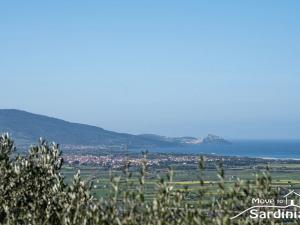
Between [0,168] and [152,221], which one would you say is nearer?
[152,221]

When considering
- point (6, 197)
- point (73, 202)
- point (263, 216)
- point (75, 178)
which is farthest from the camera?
point (6, 197)

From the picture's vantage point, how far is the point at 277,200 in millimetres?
17891

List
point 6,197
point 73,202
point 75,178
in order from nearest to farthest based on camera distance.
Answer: point 73,202, point 75,178, point 6,197

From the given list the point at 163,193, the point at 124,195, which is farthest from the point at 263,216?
the point at 124,195

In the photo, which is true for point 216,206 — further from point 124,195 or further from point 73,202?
point 73,202

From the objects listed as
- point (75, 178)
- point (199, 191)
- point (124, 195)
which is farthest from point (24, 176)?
point (199, 191)

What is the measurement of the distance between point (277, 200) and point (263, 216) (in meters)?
1.27

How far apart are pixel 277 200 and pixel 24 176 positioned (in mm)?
13419

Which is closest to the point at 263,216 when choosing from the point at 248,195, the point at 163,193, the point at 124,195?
the point at 248,195

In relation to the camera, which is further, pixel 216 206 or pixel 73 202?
pixel 73 202

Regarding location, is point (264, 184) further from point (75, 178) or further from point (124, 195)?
point (75, 178)

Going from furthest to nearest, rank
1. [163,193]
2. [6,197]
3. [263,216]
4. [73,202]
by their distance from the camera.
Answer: [6,197], [73,202], [163,193], [263,216]

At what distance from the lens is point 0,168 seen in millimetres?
27266

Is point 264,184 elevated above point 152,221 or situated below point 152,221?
above
